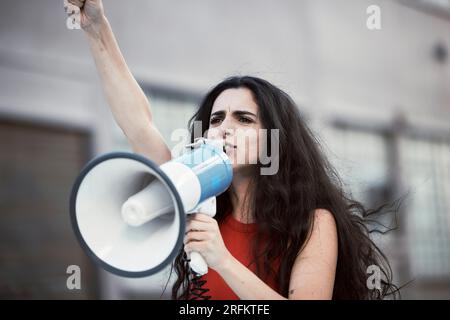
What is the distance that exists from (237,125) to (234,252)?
314 mm

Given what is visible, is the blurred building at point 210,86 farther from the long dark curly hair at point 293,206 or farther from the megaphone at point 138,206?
the megaphone at point 138,206

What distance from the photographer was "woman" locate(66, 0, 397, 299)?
1.38 meters

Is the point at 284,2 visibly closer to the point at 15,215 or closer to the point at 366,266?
the point at 15,215

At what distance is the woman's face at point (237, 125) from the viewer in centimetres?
141

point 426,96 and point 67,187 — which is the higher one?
point 426,96

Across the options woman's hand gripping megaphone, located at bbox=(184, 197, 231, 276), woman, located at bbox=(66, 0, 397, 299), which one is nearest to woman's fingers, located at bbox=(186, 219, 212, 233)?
woman's hand gripping megaphone, located at bbox=(184, 197, 231, 276)

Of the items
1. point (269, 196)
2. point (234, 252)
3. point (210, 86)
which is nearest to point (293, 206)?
point (269, 196)

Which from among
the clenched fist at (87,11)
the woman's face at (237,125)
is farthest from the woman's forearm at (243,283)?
the clenched fist at (87,11)

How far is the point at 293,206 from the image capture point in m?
1.45

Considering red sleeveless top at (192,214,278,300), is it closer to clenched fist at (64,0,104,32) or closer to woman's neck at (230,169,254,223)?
woman's neck at (230,169,254,223)

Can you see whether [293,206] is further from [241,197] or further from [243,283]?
[243,283]
